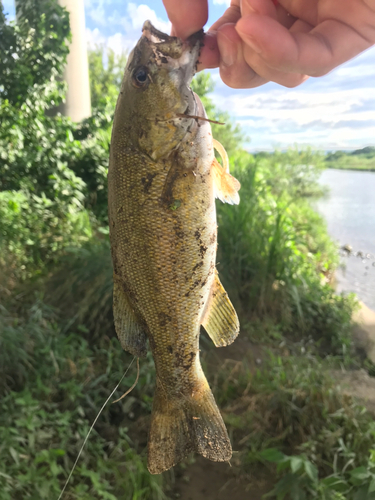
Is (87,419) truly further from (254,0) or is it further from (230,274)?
(254,0)

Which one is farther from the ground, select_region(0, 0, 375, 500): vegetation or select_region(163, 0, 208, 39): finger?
select_region(163, 0, 208, 39): finger

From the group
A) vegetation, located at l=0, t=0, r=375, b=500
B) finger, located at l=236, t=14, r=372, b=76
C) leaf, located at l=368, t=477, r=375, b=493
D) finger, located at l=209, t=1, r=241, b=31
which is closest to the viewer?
finger, located at l=236, t=14, r=372, b=76

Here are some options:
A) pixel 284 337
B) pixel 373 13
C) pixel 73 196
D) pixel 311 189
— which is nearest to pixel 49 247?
pixel 73 196

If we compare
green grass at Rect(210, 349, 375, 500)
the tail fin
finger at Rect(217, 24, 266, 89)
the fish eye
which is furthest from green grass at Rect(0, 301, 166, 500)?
finger at Rect(217, 24, 266, 89)

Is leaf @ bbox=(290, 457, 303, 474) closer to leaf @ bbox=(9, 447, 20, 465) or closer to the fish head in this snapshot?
leaf @ bbox=(9, 447, 20, 465)

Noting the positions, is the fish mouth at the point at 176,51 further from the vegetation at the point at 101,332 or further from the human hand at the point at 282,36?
the vegetation at the point at 101,332

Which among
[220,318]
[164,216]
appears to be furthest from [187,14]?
[220,318]

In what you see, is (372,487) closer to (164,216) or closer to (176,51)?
(164,216)
